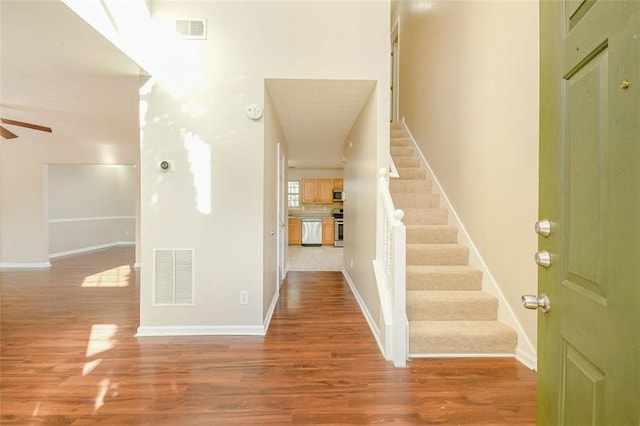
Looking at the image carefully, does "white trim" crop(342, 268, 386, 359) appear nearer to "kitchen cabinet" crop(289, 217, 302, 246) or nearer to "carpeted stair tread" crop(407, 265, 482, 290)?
"carpeted stair tread" crop(407, 265, 482, 290)

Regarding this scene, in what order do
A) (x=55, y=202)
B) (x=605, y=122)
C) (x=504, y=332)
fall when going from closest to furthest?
1. (x=605, y=122)
2. (x=504, y=332)
3. (x=55, y=202)

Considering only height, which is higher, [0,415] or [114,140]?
[114,140]

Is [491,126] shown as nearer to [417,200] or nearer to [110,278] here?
[417,200]

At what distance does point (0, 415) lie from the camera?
5.80 ft

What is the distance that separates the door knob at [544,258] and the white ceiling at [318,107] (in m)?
2.27

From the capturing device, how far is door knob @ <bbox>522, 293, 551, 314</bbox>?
3.06 feet

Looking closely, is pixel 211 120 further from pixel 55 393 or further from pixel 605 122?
pixel 605 122

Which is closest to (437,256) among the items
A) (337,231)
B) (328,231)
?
(337,231)

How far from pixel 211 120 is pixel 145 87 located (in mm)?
654

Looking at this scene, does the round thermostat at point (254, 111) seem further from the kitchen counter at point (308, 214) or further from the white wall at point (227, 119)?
the kitchen counter at point (308, 214)

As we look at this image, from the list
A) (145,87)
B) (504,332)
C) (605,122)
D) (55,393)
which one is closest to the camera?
(605,122)

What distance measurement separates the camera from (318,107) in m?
3.45

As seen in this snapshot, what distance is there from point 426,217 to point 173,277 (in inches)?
108

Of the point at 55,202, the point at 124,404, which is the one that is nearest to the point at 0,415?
the point at 124,404
